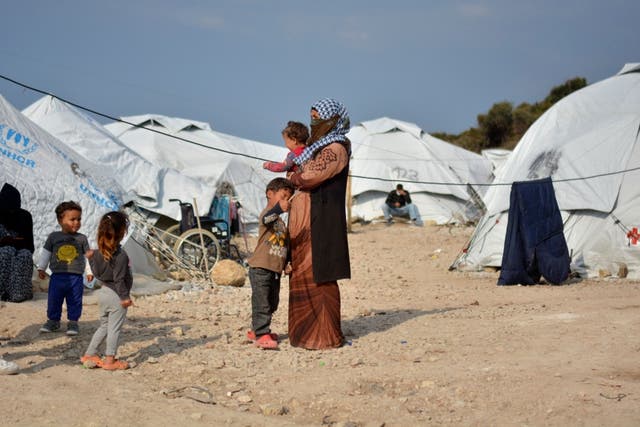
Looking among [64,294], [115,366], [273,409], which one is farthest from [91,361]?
[273,409]

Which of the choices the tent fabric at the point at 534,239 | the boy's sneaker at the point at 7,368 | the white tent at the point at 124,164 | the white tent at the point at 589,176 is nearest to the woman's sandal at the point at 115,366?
the boy's sneaker at the point at 7,368

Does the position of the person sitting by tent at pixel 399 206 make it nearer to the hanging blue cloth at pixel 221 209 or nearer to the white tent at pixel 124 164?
the hanging blue cloth at pixel 221 209

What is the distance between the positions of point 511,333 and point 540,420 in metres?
1.89

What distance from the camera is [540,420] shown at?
129 inches

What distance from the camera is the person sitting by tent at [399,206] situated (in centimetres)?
1759

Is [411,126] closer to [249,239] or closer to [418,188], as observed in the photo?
[418,188]

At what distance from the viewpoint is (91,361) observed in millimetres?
4227

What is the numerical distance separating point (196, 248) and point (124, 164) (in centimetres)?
359

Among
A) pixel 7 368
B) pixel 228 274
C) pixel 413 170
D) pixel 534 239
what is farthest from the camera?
pixel 413 170

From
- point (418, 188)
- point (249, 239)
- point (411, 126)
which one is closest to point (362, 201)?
point (418, 188)

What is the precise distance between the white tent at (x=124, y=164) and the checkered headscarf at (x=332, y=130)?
7.01 m

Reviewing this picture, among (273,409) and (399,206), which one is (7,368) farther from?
(399,206)

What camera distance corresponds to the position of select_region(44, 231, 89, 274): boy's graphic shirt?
5152 millimetres

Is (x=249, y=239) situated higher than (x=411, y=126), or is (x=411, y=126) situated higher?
(x=411, y=126)
